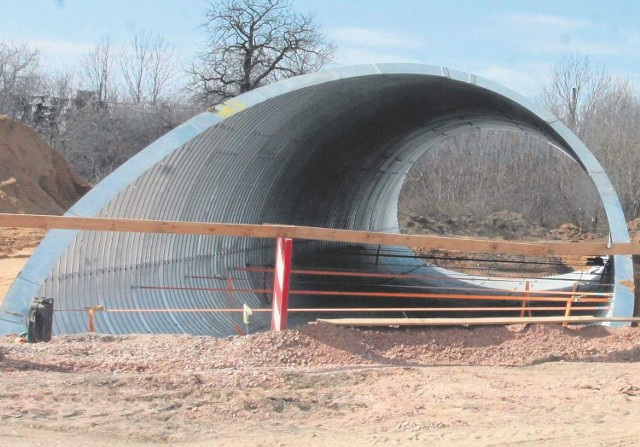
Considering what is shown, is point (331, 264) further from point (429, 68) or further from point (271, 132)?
point (429, 68)

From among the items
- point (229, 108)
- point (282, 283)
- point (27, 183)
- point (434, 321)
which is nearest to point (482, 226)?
point (27, 183)

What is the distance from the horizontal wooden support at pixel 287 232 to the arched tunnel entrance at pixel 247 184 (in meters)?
1.96

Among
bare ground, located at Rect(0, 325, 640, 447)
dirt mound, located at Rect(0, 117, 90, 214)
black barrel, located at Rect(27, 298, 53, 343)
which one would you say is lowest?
bare ground, located at Rect(0, 325, 640, 447)

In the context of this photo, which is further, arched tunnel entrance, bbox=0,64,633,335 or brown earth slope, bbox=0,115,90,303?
brown earth slope, bbox=0,115,90,303

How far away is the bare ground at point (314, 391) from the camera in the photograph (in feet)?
19.1

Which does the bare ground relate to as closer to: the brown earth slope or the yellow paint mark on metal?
the yellow paint mark on metal

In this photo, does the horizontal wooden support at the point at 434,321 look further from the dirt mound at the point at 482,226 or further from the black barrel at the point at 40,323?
the dirt mound at the point at 482,226

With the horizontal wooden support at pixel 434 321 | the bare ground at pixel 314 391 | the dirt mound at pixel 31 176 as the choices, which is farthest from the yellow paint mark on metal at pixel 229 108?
the dirt mound at pixel 31 176

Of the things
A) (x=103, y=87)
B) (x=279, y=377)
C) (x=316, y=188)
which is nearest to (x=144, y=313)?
(x=279, y=377)

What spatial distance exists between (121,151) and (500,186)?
1956 centimetres

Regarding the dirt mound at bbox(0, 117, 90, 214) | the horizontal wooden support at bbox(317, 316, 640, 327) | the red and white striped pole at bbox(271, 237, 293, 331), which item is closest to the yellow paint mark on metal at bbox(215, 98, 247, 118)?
the red and white striped pole at bbox(271, 237, 293, 331)

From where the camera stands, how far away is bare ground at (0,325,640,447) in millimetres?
5832

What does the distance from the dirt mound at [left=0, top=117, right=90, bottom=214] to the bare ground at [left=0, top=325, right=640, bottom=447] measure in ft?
62.2

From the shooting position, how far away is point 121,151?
44.5 meters
